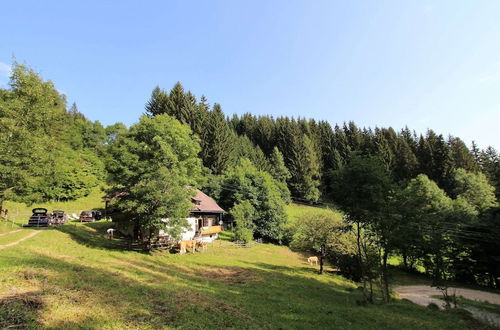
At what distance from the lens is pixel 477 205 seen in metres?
58.5

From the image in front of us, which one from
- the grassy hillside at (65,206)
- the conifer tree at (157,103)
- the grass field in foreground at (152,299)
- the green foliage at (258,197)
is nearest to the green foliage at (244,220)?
the green foliage at (258,197)

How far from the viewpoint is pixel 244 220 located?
146 feet

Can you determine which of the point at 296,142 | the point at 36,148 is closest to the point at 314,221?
the point at 36,148

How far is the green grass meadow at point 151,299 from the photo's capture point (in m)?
8.70

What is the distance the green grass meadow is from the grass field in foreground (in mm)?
29

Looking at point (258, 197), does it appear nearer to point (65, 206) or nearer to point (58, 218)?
point (58, 218)

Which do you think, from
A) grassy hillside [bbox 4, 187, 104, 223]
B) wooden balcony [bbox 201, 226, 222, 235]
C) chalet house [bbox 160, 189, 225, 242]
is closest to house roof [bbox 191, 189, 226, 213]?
chalet house [bbox 160, 189, 225, 242]

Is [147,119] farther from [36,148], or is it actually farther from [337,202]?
[337,202]

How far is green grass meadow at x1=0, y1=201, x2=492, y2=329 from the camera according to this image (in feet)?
28.6

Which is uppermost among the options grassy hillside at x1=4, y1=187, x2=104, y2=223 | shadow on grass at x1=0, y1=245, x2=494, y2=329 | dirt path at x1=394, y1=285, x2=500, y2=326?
grassy hillside at x1=4, y1=187, x2=104, y2=223

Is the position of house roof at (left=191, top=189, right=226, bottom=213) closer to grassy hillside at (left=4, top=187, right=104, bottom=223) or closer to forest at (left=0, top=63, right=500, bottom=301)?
forest at (left=0, top=63, right=500, bottom=301)

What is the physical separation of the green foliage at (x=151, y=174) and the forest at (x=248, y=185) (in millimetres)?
104

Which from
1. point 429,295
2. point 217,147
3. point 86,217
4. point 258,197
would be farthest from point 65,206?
point 429,295

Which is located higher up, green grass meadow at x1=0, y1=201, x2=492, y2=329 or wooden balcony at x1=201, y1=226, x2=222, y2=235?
wooden balcony at x1=201, y1=226, x2=222, y2=235
